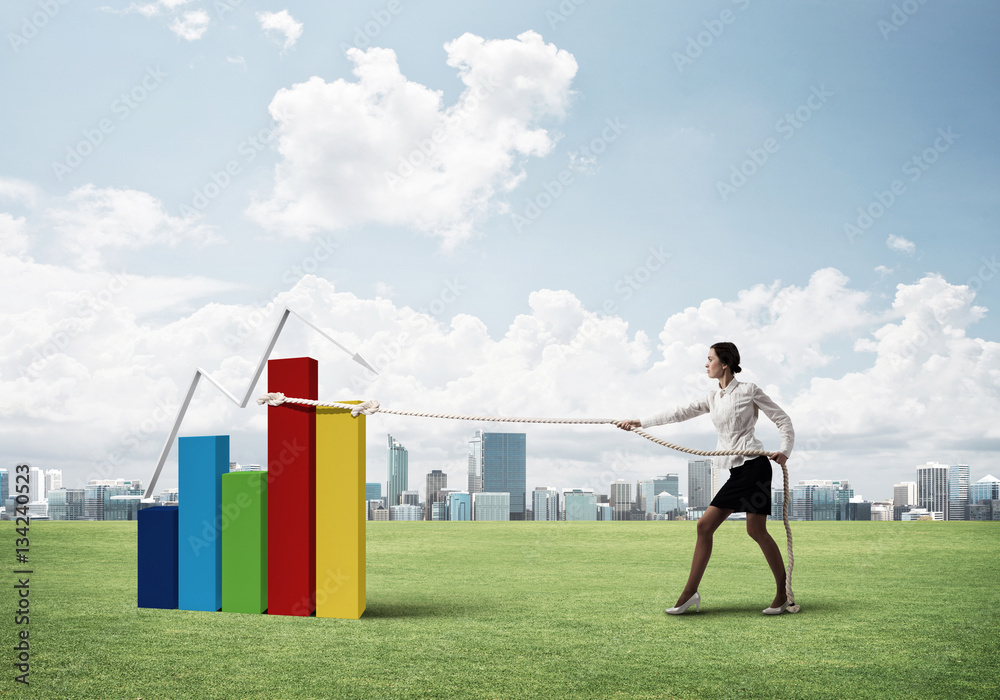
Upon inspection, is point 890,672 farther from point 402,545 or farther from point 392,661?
point 402,545

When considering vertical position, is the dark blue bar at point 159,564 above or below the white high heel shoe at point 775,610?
above

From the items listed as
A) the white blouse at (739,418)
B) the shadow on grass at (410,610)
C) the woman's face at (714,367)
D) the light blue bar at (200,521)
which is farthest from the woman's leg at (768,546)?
the light blue bar at (200,521)

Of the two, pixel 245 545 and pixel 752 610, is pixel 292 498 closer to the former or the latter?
pixel 245 545

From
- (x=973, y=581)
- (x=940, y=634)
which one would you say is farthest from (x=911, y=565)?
(x=940, y=634)

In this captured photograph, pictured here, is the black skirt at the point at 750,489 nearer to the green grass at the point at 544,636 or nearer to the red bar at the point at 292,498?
the green grass at the point at 544,636

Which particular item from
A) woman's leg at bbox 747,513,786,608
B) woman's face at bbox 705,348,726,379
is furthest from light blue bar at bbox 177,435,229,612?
woman's leg at bbox 747,513,786,608

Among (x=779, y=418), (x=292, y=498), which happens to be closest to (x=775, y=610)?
(x=779, y=418)


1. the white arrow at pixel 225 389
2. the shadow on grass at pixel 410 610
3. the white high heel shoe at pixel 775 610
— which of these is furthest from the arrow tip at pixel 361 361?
the white high heel shoe at pixel 775 610

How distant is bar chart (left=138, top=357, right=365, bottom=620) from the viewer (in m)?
5.08

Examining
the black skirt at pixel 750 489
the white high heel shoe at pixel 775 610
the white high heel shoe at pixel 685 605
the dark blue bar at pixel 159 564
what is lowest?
the white high heel shoe at pixel 775 610

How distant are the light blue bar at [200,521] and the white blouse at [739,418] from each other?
3200mm

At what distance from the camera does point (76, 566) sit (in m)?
7.35

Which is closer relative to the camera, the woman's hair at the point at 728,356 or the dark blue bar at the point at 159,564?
the woman's hair at the point at 728,356

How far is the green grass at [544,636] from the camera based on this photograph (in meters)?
3.48
